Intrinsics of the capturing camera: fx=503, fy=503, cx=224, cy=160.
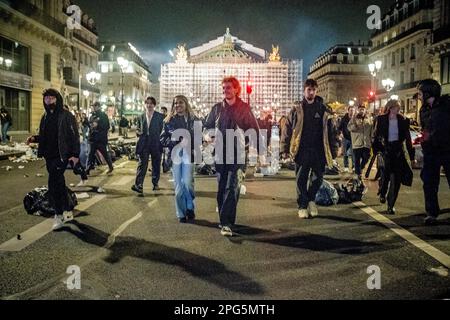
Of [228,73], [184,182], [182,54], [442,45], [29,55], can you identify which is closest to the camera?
[184,182]

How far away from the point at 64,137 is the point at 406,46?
62.5 meters

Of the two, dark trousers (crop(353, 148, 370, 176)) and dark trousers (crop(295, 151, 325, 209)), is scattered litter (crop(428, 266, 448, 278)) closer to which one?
dark trousers (crop(295, 151, 325, 209))

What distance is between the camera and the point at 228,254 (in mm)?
5305

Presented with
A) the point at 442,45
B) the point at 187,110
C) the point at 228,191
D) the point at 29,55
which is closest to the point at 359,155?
the point at 187,110

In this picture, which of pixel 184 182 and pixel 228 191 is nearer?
pixel 228 191

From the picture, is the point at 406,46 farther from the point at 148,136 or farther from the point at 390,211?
the point at 390,211

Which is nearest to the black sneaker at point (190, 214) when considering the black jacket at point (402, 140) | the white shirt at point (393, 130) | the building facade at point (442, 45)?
the black jacket at point (402, 140)

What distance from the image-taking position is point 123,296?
3936 mm

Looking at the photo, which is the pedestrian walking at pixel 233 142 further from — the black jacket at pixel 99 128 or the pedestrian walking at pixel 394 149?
the black jacket at pixel 99 128

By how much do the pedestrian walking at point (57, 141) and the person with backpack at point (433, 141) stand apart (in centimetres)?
491

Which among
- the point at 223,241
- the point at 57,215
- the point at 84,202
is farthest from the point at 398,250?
the point at 84,202

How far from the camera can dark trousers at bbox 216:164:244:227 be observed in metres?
6.46

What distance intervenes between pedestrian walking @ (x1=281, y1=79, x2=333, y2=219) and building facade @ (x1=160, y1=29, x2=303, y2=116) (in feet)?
286
